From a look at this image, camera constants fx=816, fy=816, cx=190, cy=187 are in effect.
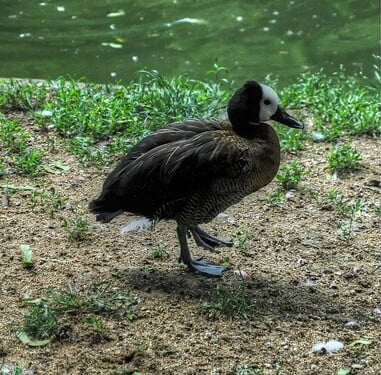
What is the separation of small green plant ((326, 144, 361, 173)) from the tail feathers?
1972 millimetres

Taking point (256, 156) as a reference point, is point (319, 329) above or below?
below

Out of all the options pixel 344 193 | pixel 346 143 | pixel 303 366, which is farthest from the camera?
pixel 346 143

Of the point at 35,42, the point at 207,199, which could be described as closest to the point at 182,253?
the point at 207,199

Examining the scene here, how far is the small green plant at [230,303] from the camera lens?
4145 mm

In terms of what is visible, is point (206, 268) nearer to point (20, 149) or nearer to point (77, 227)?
point (77, 227)

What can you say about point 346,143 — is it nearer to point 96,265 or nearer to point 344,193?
point 344,193

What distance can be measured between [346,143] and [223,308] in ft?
8.59

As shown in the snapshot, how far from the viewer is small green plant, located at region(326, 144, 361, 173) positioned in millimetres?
5859

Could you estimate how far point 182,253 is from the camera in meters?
4.59

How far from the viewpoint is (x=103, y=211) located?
179 inches

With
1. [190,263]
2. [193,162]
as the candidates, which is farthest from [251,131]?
[190,263]

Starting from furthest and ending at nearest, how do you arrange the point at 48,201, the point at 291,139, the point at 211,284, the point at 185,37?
1. the point at 185,37
2. the point at 291,139
3. the point at 48,201
4. the point at 211,284

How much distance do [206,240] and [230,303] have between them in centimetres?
80

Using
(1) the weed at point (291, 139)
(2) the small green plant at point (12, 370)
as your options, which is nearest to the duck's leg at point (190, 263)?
(2) the small green plant at point (12, 370)
